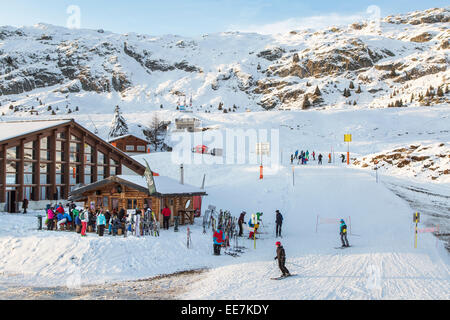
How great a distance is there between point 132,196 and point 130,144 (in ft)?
106

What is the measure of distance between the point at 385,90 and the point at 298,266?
87.4 meters

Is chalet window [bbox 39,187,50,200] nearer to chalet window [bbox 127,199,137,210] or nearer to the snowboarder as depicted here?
the snowboarder

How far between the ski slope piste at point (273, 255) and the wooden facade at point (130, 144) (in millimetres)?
29551

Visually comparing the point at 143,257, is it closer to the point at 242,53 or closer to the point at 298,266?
the point at 298,266

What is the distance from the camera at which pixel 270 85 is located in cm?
11562

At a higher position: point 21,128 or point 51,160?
point 21,128

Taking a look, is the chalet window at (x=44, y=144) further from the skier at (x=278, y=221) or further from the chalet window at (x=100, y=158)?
the skier at (x=278, y=221)

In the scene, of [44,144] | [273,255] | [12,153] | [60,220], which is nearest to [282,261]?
[273,255]

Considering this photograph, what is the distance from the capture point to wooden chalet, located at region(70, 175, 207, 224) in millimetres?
22172

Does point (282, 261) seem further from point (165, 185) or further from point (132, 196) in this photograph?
point (165, 185)

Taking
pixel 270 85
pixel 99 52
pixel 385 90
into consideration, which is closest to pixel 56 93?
pixel 99 52

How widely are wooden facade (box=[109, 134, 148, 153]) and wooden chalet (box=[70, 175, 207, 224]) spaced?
29362 mm

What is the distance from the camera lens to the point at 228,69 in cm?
12862

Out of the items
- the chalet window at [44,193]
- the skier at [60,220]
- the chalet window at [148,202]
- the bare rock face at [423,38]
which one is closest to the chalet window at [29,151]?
the chalet window at [44,193]
